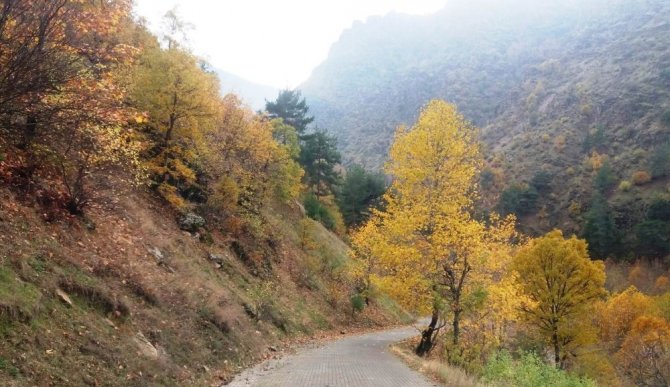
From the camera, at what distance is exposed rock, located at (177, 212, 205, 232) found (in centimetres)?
2209

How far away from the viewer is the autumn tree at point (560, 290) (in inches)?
1180

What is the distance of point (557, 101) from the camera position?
111 meters

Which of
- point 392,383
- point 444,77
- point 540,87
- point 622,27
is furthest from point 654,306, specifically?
point 444,77

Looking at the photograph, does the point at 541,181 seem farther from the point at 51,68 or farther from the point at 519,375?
the point at 51,68

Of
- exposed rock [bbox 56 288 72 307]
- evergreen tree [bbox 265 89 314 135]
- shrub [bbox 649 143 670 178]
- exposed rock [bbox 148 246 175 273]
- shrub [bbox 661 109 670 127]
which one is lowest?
exposed rock [bbox 148 246 175 273]

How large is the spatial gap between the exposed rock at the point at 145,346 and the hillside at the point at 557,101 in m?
81.2

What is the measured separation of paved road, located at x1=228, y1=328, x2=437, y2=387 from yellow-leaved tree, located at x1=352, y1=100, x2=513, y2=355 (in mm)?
2667

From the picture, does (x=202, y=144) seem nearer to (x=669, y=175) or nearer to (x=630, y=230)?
(x=630, y=230)

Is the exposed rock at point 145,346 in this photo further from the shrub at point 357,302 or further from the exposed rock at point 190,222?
the shrub at point 357,302

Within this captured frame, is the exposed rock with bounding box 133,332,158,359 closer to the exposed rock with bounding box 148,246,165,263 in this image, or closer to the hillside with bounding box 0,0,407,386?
the hillside with bounding box 0,0,407,386

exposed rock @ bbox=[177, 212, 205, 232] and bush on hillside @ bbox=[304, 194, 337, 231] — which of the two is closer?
exposed rock @ bbox=[177, 212, 205, 232]

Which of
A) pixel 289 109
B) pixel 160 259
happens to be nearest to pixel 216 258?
pixel 160 259

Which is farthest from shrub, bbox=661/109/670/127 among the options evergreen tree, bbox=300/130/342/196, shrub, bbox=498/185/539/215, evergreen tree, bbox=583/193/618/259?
evergreen tree, bbox=300/130/342/196

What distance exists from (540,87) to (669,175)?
182 ft
